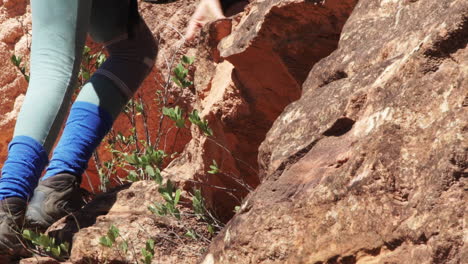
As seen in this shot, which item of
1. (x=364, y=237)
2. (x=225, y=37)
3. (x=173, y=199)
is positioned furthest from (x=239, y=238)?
(x=225, y=37)

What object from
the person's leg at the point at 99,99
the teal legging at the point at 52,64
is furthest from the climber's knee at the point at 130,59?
the teal legging at the point at 52,64

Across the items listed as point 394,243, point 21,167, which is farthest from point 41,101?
point 394,243

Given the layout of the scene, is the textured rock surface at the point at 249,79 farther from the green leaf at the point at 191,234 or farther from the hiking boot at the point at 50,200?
the hiking boot at the point at 50,200

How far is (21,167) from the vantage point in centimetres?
295

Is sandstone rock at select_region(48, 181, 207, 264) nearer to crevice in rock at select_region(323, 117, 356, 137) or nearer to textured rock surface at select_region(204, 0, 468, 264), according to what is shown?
textured rock surface at select_region(204, 0, 468, 264)

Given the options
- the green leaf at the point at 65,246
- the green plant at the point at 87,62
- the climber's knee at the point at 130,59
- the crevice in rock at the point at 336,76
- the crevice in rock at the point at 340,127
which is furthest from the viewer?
the green plant at the point at 87,62

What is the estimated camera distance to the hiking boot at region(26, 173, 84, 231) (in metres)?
3.09

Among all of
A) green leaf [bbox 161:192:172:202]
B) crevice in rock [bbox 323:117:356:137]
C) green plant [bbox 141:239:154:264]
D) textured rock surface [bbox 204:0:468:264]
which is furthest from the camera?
green leaf [bbox 161:192:172:202]

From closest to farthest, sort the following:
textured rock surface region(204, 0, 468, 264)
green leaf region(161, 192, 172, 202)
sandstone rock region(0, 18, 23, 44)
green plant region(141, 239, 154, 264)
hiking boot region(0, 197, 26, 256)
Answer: textured rock surface region(204, 0, 468, 264) < green plant region(141, 239, 154, 264) < hiking boot region(0, 197, 26, 256) < green leaf region(161, 192, 172, 202) < sandstone rock region(0, 18, 23, 44)

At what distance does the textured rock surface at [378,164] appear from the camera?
5.60ft

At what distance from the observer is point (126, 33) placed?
11.3 feet

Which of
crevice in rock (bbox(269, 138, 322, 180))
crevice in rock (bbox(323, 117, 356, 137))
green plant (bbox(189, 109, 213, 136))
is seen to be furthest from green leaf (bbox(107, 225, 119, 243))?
crevice in rock (bbox(323, 117, 356, 137))

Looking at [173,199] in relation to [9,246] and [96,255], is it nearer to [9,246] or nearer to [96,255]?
[96,255]

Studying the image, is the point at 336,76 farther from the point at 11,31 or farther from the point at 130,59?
the point at 11,31
